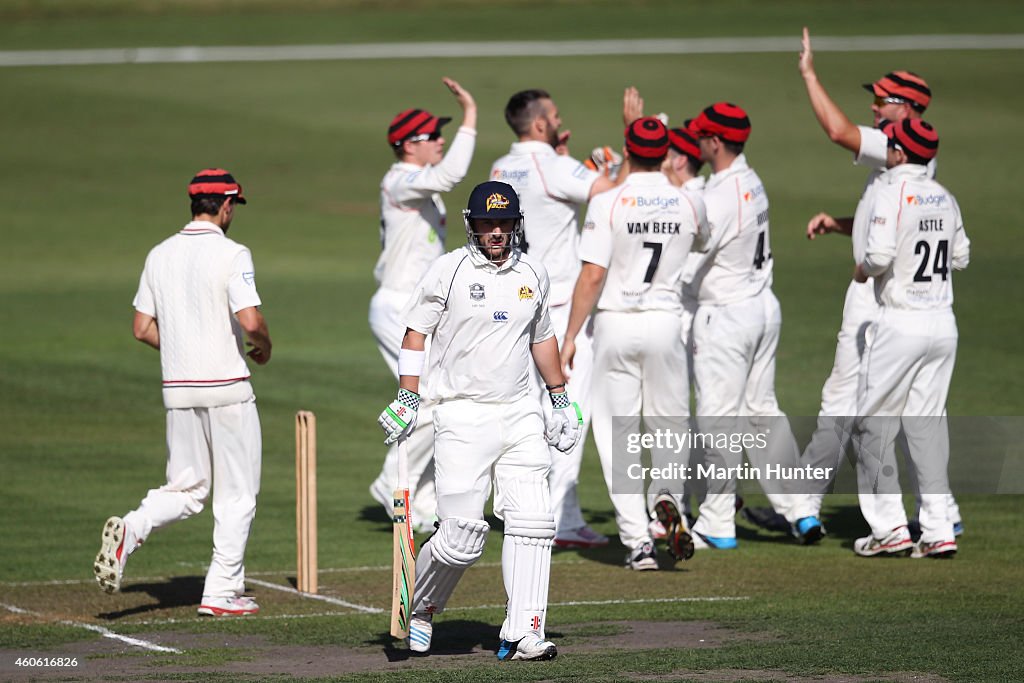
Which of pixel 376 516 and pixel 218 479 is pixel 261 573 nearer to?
pixel 218 479

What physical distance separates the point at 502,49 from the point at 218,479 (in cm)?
3199

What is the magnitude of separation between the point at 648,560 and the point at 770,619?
1621 millimetres

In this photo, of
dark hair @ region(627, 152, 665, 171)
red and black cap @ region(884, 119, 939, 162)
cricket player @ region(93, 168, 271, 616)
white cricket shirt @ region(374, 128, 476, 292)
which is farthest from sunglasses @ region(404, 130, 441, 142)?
red and black cap @ region(884, 119, 939, 162)

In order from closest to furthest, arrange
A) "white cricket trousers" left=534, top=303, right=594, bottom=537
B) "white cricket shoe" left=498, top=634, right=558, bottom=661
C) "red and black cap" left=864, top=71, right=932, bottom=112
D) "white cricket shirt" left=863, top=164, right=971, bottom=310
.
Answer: "white cricket shoe" left=498, top=634, right=558, bottom=661
"white cricket shirt" left=863, top=164, right=971, bottom=310
"white cricket trousers" left=534, top=303, right=594, bottom=537
"red and black cap" left=864, top=71, right=932, bottom=112

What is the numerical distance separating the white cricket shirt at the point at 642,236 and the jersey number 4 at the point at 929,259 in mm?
1424

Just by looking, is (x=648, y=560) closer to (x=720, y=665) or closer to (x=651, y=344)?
(x=651, y=344)

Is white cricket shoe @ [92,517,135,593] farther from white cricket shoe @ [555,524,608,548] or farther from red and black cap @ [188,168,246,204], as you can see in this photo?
white cricket shoe @ [555,524,608,548]

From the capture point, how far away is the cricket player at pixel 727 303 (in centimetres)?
1146

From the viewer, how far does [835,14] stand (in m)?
44.2

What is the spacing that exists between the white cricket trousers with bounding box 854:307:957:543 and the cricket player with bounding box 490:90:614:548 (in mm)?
1944

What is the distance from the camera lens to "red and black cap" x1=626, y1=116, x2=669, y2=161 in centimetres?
1078

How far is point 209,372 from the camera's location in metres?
9.66

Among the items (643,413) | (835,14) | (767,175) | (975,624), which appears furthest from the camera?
(835,14)

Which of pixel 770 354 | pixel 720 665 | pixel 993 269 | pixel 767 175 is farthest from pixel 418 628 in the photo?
pixel 767 175
